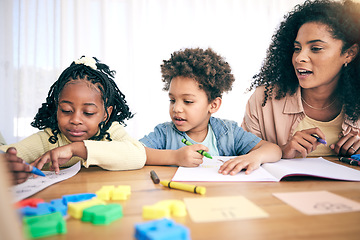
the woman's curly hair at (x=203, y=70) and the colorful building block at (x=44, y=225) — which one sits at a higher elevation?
the woman's curly hair at (x=203, y=70)

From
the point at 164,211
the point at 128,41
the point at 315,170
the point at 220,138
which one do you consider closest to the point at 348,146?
the point at 315,170

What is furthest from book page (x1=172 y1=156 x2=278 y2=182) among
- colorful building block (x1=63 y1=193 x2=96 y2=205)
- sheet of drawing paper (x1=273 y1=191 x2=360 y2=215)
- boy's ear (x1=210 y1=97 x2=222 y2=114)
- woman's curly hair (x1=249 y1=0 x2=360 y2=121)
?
woman's curly hair (x1=249 y1=0 x2=360 y2=121)

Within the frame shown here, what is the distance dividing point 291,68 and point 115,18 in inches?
91.1

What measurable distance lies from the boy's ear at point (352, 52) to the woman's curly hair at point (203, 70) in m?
0.56

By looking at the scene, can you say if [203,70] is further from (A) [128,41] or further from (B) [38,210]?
(A) [128,41]

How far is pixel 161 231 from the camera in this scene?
0.37m

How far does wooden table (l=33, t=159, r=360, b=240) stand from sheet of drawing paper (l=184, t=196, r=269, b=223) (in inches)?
0.6

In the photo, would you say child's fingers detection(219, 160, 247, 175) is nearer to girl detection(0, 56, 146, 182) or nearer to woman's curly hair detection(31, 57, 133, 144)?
girl detection(0, 56, 146, 182)

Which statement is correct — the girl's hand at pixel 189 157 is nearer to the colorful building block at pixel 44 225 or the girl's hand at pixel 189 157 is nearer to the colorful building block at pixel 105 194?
the colorful building block at pixel 105 194

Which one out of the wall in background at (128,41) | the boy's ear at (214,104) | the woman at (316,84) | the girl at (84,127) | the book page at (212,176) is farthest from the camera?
the wall in background at (128,41)

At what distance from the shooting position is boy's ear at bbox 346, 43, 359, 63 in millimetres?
1270

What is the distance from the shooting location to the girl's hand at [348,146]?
1107mm

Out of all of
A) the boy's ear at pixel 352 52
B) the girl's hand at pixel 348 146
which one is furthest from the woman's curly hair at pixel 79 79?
the boy's ear at pixel 352 52

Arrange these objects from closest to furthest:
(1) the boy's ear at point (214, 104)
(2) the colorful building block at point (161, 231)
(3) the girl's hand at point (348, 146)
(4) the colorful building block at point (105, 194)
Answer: (2) the colorful building block at point (161, 231), (4) the colorful building block at point (105, 194), (3) the girl's hand at point (348, 146), (1) the boy's ear at point (214, 104)
